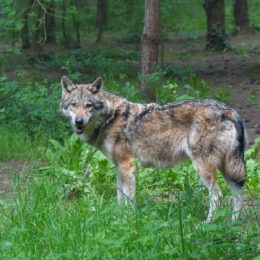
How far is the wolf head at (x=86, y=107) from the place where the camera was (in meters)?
7.77

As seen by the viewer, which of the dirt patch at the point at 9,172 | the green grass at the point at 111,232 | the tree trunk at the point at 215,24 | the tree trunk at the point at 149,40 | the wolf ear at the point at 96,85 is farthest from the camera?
the tree trunk at the point at 215,24

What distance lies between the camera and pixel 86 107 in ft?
25.7

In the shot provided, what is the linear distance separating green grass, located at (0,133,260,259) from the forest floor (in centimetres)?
145

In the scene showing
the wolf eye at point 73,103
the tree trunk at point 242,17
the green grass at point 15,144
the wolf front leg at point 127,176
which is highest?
the wolf eye at point 73,103

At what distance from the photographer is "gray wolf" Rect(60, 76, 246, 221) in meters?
7.29

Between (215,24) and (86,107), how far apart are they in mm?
15194

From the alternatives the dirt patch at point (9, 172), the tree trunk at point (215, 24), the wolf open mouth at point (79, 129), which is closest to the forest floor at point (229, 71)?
the dirt patch at point (9, 172)

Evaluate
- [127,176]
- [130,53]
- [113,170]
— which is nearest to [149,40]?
[113,170]

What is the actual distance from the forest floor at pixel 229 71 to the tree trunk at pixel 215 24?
40 centimetres

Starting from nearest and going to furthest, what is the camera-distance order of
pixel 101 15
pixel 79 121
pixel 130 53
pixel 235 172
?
pixel 235 172, pixel 79 121, pixel 130 53, pixel 101 15

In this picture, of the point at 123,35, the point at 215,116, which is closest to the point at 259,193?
the point at 215,116

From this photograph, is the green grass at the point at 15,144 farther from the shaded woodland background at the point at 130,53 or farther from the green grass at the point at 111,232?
the green grass at the point at 111,232

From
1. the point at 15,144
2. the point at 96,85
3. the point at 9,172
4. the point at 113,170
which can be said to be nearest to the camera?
the point at 96,85

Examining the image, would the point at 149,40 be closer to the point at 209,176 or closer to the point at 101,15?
the point at 209,176
